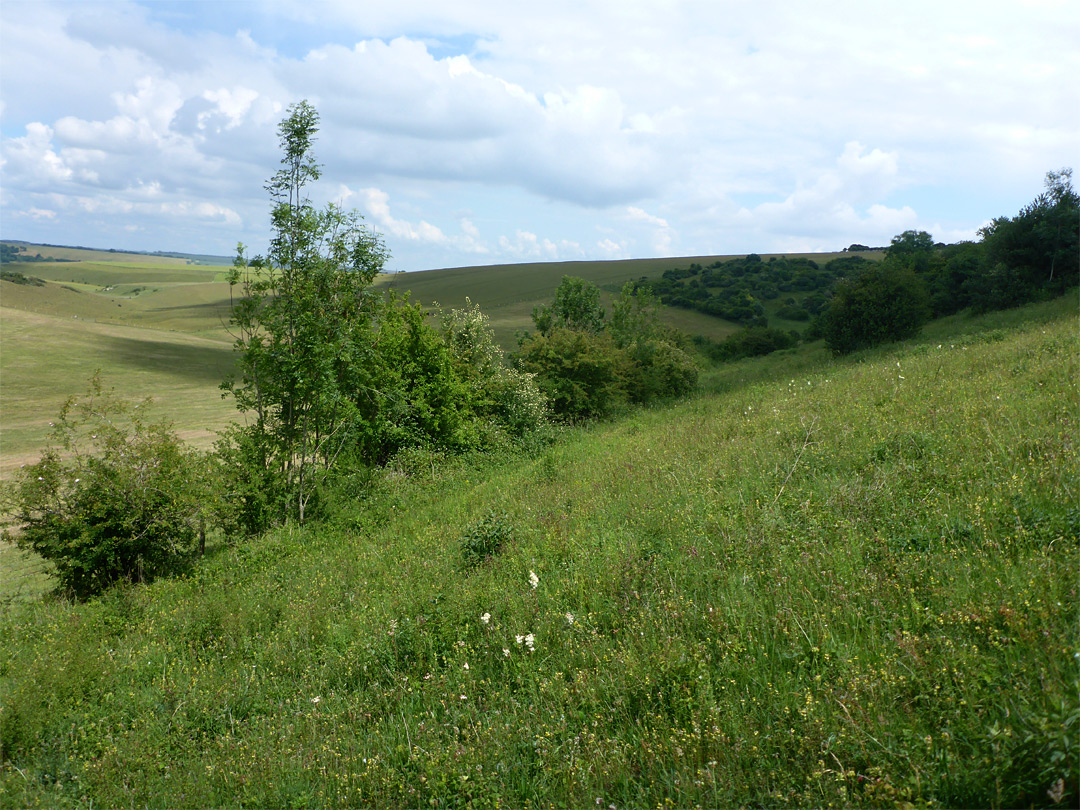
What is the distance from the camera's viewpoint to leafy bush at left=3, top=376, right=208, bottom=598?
1148 centimetres

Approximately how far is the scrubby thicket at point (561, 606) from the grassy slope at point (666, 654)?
1.2 inches

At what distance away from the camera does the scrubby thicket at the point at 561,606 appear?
132 inches

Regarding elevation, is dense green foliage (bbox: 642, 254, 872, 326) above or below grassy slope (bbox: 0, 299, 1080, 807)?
above

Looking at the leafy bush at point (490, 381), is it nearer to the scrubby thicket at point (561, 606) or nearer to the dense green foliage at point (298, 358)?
the dense green foliage at point (298, 358)

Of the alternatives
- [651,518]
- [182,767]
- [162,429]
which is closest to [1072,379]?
[651,518]

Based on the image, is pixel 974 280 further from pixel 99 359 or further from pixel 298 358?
pixel 99 359

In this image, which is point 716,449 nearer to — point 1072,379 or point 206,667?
point 1072,379

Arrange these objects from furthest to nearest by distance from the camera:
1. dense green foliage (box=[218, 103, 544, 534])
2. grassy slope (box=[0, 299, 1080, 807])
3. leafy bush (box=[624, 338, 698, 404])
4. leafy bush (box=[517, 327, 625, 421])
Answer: leafy bush (box=[624, 338, 698, 404]) < leafy bush (box=[517, 327, 625, 421]) < dense green foliage (box=[218, 103, 544, 534]) < grassy slope (box=[0, 299, 1080, 807])

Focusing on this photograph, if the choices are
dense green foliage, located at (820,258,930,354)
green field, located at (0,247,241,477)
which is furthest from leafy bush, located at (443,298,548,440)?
dense green foliage, located at (820,258,930,354)

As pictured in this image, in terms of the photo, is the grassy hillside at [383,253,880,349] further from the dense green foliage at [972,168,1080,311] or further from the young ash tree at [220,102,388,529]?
the young ash tree at [220,102,388,529]

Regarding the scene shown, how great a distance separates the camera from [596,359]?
2747 centimetres

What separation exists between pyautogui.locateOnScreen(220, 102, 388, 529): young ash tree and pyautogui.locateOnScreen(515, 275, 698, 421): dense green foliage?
40.0ft

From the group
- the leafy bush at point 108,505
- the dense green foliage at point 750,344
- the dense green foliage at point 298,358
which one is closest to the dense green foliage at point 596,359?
the dense green foliage at point 298,358

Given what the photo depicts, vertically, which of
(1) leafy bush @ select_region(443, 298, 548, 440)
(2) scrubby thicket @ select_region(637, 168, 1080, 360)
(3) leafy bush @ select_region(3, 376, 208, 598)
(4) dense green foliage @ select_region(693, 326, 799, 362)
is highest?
(2) scrubby thicket @ select_region(637, 168, 1080, 360)
